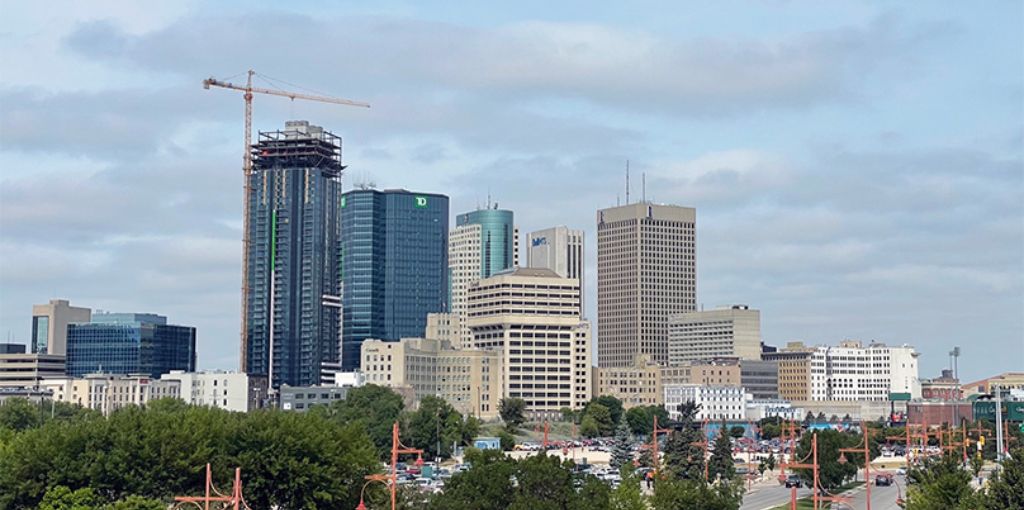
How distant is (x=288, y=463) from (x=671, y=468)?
49.4 metres

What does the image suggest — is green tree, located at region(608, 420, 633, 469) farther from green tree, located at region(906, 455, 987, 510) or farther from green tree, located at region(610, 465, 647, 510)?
green tree, located at region(906, 455, 987, 510)

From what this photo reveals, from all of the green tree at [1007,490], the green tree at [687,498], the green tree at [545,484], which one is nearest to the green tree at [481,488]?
the green tree at [545,484]

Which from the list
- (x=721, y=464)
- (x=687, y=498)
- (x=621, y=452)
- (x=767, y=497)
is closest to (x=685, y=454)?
(x=721, y=464)

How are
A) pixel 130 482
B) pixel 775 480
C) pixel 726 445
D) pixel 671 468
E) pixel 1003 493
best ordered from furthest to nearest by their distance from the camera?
pixel 775 480, pixel 726 445, pixel 671 468, pixel 130 482, pixel 1003 493

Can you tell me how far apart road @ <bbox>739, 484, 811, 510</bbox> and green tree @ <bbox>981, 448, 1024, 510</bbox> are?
175 feet

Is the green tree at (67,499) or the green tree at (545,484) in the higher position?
the green tree at (545,484)

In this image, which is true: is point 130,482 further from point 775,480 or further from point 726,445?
point 775,480

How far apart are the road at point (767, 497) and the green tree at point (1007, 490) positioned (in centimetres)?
5325

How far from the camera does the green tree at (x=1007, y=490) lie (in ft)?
259

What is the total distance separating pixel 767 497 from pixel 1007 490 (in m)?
74.8

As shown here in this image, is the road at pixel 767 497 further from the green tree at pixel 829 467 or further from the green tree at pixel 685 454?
the green tree at pixel 685 454

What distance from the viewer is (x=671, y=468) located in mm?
136125

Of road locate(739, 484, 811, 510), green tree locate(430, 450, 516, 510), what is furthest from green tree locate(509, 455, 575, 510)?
road locate(739, 484, 811, 510)

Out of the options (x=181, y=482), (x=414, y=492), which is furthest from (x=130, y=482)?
(x=414, y=492)
